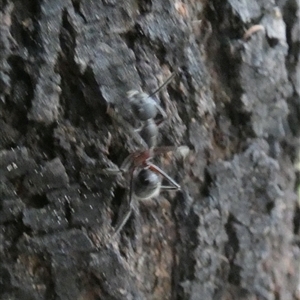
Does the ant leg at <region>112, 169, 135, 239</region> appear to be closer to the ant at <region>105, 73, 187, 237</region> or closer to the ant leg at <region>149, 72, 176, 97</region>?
the ant at <region>105, 73, 187, 237</region>

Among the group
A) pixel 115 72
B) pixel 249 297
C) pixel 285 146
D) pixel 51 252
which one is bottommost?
pixel 249 297

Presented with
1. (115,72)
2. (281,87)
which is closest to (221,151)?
(281,87)

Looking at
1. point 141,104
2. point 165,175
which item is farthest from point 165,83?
point 165,175

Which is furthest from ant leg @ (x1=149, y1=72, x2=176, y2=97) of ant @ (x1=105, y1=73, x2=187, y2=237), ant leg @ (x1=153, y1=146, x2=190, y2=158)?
ant leg @ (x1=153, y1=146, x2=190, y2=158)

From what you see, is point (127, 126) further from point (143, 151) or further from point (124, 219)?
point (124, 219)

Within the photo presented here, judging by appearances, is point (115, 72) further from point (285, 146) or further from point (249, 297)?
point (249, 297)

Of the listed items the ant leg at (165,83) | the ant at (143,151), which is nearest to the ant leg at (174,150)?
the ant at (143,151)

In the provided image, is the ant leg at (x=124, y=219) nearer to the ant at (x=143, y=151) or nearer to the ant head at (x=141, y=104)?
the ant at (x=143, y=151)
